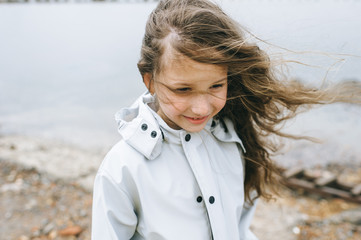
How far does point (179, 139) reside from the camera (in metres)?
1.59

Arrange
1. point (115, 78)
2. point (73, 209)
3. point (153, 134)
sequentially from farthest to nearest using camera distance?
1. point (115, 78)
2. point (73, 209)
3. point (153, 134)

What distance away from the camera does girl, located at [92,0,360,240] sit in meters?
1.44

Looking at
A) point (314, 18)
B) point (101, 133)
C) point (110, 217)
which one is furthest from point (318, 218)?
point (101, 133)

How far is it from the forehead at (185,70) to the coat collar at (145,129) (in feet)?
0.67

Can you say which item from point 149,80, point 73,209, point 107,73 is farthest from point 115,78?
point 149,80

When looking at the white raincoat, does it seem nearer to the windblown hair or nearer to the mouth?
the mouth

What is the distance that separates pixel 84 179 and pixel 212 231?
10.2 feet

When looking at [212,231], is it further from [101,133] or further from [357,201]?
[101,133]

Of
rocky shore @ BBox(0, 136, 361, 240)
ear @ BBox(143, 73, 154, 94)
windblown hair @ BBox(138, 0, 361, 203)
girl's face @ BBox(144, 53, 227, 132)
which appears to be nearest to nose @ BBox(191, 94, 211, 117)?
girl's face @ BBox(144, 53, 227, 132)

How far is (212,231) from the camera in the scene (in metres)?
1.56

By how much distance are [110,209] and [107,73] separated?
11609 millimetres

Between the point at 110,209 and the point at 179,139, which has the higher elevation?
the point at 179,139

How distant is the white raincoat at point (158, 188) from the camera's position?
1.47 m

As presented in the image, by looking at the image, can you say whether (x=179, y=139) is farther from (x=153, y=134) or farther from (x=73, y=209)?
(x=73, y=209)
